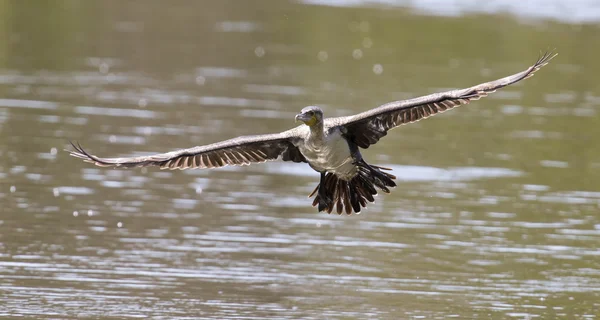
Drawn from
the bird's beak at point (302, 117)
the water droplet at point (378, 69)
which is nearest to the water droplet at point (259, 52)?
the water droplet at point (378, 69)

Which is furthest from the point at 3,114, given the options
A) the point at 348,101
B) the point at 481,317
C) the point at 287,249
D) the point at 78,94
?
the point at 481,317

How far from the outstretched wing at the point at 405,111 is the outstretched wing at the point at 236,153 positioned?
1.78 feet

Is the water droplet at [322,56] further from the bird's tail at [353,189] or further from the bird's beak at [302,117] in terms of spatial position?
the bird's beak at [302,117]

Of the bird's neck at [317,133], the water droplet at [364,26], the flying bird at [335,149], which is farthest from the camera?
the water droplet at [364,26]

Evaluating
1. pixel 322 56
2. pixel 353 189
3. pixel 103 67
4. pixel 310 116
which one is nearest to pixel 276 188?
pixel 353 189

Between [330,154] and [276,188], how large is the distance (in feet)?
18.3

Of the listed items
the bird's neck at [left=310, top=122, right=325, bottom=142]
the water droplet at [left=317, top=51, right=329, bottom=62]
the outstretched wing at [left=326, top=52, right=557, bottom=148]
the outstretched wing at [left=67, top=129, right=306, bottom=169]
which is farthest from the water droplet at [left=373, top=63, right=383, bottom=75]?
the bird's neck at [left=310, top=122, right=325, bottom=142]

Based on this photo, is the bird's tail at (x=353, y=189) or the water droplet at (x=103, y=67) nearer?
the bird's tail at (x=353, y=189)

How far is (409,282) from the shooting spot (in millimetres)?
12555

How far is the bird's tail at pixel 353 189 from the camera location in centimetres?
1127

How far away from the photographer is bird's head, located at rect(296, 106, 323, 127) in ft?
34.7

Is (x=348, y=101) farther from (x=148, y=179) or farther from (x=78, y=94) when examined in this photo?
(x=148, y=179)

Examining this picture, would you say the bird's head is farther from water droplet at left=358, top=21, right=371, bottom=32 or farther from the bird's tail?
water droplet at left=358, top=21, right=371, bottom=32

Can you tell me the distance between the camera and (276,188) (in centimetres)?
1658
